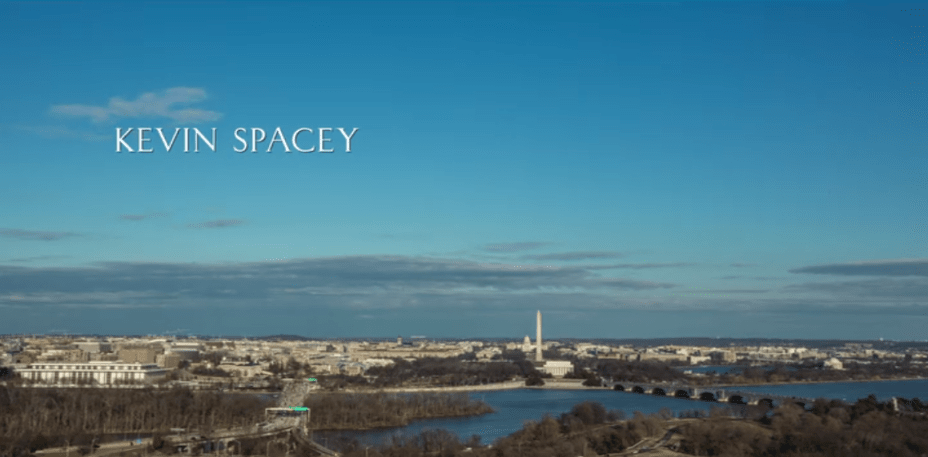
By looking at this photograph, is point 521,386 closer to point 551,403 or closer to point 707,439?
point 551,403

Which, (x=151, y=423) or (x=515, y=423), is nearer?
(x=151, y=423)

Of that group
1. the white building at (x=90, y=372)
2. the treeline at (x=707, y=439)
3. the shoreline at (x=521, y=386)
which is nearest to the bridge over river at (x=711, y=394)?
the shoreline at (x=521, y=386)

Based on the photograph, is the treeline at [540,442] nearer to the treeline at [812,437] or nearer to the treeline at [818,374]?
the treeline at [812,437]

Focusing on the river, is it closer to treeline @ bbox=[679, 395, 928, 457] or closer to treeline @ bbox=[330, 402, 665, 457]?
treeline @ bbox=[330, 402, 665, 457]

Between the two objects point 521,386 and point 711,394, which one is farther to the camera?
point 521,386

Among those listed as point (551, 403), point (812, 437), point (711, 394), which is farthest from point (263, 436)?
point (711, 394)

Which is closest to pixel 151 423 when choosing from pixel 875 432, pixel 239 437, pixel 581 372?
pixel 239 437

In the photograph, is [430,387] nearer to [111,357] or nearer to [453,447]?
[111,357]
